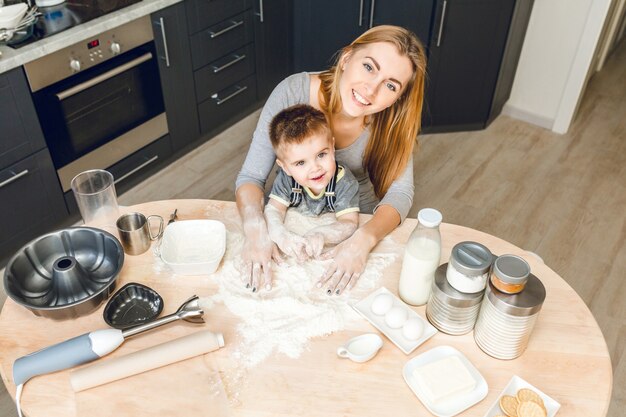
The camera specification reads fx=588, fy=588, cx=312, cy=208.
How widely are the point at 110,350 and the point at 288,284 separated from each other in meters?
0.39

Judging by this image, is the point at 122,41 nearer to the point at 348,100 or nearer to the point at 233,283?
the point at 348,100

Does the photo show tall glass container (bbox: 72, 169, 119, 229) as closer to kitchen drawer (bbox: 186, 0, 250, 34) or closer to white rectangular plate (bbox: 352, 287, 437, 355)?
white rectangular plate (bbox: 352, 287, 437, 355)

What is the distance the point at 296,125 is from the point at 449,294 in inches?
22.7

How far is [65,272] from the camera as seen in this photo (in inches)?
47.4

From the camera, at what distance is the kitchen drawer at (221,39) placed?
9.20ft

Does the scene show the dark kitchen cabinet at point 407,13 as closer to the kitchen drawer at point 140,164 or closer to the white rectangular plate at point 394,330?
the kitchen drawer at point 140,164

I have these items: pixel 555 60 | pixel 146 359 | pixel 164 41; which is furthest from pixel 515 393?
pixel 555 60

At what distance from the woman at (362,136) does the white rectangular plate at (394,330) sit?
60 mm

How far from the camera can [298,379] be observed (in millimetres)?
1109

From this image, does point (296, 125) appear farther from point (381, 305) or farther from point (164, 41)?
point (164, 41)

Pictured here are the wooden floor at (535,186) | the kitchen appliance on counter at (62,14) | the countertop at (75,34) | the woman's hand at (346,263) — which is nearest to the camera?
the woman's hand at (346,263)

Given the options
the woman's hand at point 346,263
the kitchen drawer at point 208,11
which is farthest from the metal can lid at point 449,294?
the kitchen drawer at point 208,11

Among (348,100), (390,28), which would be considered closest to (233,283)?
(348,100)

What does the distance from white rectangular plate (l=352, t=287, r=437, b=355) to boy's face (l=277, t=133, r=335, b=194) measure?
35cm
